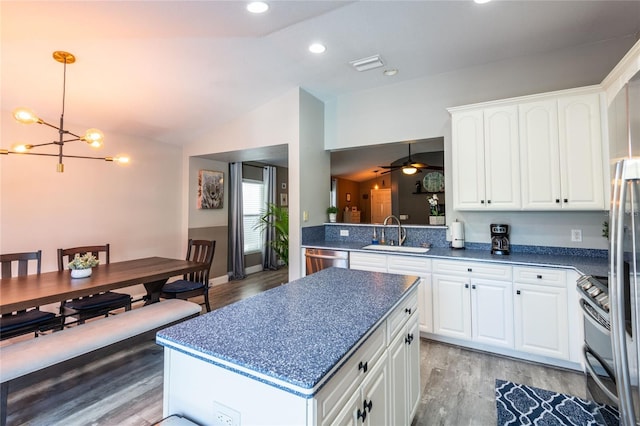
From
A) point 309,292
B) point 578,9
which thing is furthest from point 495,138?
point 309,292

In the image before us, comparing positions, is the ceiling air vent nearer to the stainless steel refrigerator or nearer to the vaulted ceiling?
the vaulted ceiling

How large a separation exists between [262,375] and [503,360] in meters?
2.70

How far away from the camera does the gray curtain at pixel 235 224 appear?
561 cm

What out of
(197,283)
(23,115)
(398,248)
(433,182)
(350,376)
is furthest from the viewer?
(433,182)

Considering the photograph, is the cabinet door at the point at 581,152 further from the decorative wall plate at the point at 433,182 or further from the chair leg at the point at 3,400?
the decorative wall plate at the point at 433,182

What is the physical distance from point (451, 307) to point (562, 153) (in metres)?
1.74

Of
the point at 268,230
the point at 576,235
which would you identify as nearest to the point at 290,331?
the point at 576,235

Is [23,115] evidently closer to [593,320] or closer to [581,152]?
[593,320]

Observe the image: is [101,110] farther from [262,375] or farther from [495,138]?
[495,138]

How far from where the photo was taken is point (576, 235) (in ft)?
9.30

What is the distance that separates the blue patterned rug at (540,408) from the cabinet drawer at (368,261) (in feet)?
4.65

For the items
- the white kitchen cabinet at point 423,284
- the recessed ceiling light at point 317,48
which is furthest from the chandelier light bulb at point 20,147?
the white kitchen cabinet at point 423,284

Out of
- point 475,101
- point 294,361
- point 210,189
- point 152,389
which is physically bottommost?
point 152,389

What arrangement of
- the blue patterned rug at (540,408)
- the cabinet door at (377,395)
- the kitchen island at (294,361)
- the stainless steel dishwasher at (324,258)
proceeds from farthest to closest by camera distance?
the stainless steel dishwasher at (324,258)
the blue patterned rug at (540,408)
the cabinet door at (377,395)
the kitchen island at (294,361)
